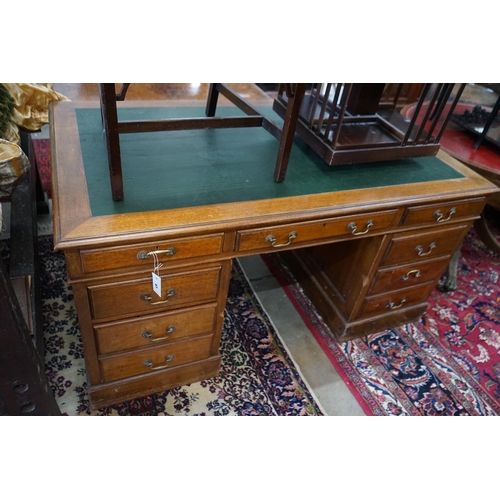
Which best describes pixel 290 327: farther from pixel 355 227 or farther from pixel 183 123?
pixel 183 123

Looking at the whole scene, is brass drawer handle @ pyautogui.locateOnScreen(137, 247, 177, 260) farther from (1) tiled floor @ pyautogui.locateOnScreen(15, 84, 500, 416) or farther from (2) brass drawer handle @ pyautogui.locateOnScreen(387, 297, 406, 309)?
(2) brass drawer handle @ pyautogui.locateOnScreen(387, 297, 406, 309)

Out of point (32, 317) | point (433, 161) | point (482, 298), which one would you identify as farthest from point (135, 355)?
point (482, 298)

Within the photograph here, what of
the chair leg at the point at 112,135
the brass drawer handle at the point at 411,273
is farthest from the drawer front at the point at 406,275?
the chair leg at the point at 112,135

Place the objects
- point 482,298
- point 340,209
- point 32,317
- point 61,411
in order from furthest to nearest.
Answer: point 482,298 < point 61,411 < point 32,317 < point 340,209

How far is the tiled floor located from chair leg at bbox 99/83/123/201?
3.83 ft

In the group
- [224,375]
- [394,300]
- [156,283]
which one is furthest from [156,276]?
[394,300]

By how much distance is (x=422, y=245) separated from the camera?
1.75 m

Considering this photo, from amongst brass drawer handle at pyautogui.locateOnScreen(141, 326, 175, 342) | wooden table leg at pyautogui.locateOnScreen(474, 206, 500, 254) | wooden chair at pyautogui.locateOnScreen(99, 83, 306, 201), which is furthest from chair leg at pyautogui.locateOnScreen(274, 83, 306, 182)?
wooden table leg at pyautogui.locateOnScreen(474, 206, 500, 254)

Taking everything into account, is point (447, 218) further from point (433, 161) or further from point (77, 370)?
point (77, 370)

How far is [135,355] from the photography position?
1507 millimetres

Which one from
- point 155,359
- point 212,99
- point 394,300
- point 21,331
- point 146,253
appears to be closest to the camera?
point 21,331

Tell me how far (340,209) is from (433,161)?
2.27 feet

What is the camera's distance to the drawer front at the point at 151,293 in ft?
4.13

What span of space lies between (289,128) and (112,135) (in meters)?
0.56
